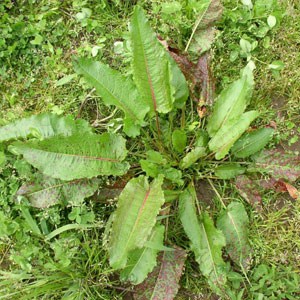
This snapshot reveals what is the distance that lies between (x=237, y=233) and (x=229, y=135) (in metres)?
0.48

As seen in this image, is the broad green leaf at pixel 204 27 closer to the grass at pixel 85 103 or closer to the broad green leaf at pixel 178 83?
the grass at pixel 85 103

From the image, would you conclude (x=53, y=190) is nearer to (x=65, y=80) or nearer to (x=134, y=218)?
(x=134, y=218)

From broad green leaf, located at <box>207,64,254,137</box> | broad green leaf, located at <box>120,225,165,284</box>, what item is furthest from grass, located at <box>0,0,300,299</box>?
broad green leaf, located at <box>207,64,254,137</box>

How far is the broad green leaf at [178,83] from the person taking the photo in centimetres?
240

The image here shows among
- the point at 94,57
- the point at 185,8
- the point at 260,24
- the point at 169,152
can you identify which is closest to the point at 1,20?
the point at 94,57

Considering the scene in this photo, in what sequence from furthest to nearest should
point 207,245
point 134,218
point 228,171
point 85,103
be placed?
point 85,103
point 228,171
point 207,245
point 134,218

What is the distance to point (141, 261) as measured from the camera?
7.47 feet

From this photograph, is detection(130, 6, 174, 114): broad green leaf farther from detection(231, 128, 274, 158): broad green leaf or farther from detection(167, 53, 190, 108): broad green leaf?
detection(231, 128, 274, 158): broad green leaf

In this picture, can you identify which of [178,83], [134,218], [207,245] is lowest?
[207,245]

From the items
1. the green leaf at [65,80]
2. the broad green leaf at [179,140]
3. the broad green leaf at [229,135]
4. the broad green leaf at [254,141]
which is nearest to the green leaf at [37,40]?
the green leaf at [65,80]

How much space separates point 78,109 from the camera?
105 inches

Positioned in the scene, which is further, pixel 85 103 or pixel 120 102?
pixel 85 103

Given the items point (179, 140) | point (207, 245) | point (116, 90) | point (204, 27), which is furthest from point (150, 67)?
point (207, 245)

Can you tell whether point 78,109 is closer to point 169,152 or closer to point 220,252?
point 169,152
